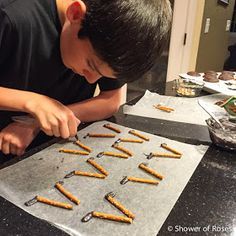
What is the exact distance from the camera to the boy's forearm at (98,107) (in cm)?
83

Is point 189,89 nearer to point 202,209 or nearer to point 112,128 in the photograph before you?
point 112,128

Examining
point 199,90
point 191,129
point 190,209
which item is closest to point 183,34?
point 199,90

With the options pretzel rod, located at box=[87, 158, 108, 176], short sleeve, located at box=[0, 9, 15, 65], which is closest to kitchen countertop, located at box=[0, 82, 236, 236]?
pretzel rod, located at box=[87, 158, 108, 176]

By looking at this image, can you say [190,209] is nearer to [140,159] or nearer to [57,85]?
[140,159]

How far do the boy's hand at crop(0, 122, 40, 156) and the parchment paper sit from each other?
33 centimetres

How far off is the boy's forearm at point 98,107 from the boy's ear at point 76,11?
0.28 metres

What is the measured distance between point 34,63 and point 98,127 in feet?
0.77

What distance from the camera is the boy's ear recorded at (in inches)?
23.2

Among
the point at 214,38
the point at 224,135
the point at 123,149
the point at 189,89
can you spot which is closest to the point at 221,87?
the point at 189,89

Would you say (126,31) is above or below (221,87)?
above

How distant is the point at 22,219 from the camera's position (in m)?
0.46

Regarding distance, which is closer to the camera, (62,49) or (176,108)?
(62,49)

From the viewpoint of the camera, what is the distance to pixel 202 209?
507 mm

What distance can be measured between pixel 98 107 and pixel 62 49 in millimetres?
206
